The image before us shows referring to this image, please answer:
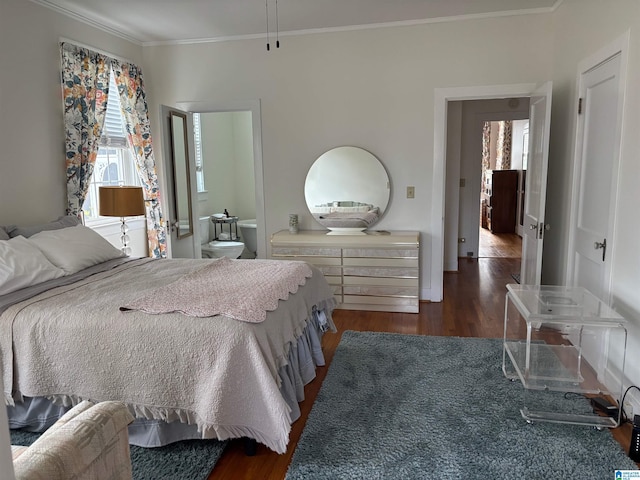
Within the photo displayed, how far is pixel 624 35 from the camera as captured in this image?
2.60m

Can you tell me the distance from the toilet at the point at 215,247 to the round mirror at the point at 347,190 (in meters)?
1.56

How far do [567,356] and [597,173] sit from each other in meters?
1.22

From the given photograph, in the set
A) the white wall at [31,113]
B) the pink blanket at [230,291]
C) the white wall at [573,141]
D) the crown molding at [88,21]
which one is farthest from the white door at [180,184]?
the white wall at [573,141]

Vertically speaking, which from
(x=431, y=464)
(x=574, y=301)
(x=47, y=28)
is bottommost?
(x=431, y=464)

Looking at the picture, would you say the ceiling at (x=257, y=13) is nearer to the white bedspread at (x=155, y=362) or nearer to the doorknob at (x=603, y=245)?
the doorknob at (x=603, y=245)

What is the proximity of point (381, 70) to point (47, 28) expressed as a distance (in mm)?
2853

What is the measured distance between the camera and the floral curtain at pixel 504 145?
31.4ft

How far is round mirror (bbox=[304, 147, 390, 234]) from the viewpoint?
459cm

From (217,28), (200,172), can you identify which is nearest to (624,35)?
(217,28)

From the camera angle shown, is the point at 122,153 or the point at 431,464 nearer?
the point at 431,464

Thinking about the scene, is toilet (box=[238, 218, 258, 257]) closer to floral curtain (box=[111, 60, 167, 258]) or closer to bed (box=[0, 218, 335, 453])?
floral curtain (box=[111, 60, 167, 258])

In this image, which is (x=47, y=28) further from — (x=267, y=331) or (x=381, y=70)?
(x=267, y=331)

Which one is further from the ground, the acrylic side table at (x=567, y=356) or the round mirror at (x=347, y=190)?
the round mirror at (x=347, y=190)

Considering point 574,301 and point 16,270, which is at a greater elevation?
point 16,270
